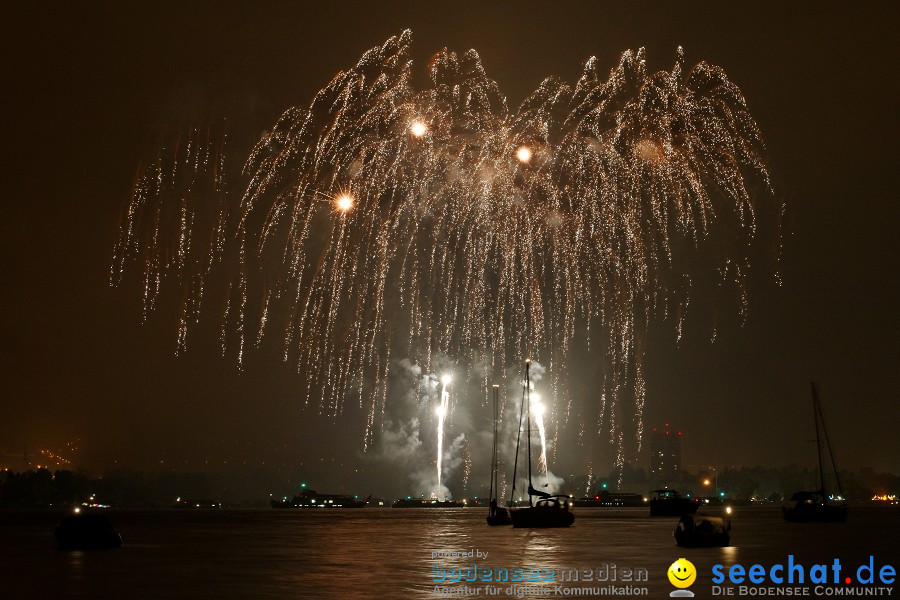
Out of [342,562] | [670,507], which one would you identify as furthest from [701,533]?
[670,507]

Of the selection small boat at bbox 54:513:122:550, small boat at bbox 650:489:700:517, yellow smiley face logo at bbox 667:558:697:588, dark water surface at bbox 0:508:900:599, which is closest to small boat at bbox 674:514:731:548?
dark water surface at bbox 0:508:900:599

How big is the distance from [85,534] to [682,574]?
3747cm

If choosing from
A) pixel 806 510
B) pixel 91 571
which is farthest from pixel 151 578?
pixel 806 510

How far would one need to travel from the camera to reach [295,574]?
3775 centimetres

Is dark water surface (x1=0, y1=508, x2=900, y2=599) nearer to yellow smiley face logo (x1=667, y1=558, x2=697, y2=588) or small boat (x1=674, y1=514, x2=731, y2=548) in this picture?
yellow smiley face logo (x1=667, y1=558, x2=697, y2=588)

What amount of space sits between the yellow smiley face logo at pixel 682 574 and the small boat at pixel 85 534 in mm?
36533

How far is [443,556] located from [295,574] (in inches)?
446

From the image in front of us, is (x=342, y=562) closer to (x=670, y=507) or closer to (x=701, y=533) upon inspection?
(x=701, y=533)

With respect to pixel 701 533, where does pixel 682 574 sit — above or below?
below

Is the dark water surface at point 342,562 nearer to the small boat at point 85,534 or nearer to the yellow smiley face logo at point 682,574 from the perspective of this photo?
the yellow smiley face logo at point 682,574

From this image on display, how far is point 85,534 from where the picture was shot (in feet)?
188

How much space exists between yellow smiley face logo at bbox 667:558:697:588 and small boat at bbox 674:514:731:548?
21179 mm

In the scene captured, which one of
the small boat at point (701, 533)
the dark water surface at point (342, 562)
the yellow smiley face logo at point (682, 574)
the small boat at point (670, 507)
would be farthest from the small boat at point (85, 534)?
the small boat at point (670, 507)

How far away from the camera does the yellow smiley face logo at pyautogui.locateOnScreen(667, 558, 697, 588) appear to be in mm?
32156
